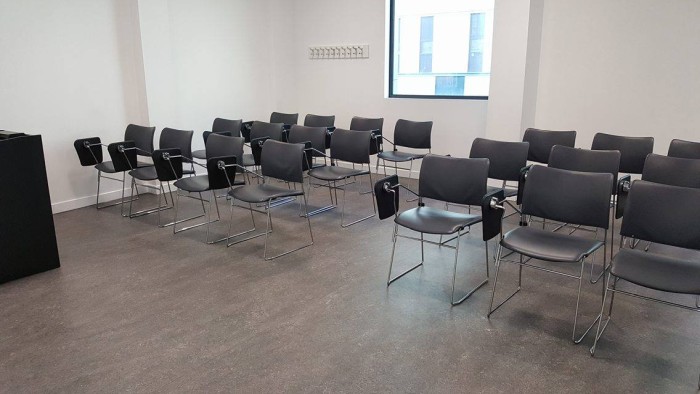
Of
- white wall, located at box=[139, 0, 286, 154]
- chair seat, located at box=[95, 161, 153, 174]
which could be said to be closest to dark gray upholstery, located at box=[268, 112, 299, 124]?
white wall, located at box=[139, 0, 286, 154]

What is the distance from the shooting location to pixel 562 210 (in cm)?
337

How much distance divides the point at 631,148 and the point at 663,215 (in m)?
2.18

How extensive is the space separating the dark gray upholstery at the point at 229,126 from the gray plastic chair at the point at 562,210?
412 cm

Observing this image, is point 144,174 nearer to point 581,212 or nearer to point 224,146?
point 224,146

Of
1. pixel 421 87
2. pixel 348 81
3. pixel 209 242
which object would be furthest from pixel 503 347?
pixel 348 81

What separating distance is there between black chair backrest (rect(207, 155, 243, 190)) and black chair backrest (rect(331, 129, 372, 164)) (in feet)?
4.37

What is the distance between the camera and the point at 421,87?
24.6ft

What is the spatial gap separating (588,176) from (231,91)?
5704 mm

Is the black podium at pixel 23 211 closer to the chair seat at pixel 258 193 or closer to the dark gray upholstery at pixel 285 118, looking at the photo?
the chair seat at pixel 258 193

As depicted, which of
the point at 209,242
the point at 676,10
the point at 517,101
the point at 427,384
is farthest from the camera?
the point at 517,101

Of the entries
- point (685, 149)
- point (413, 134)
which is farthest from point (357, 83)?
point (685, 149)

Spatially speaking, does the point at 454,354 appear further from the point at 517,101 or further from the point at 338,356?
the point at 517,101

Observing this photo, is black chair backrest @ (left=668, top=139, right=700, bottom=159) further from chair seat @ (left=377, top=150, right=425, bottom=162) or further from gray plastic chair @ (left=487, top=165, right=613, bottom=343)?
chair seat @ (left=377, top=150, right=425, bottom=162)

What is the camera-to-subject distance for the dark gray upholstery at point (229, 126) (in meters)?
6.56
